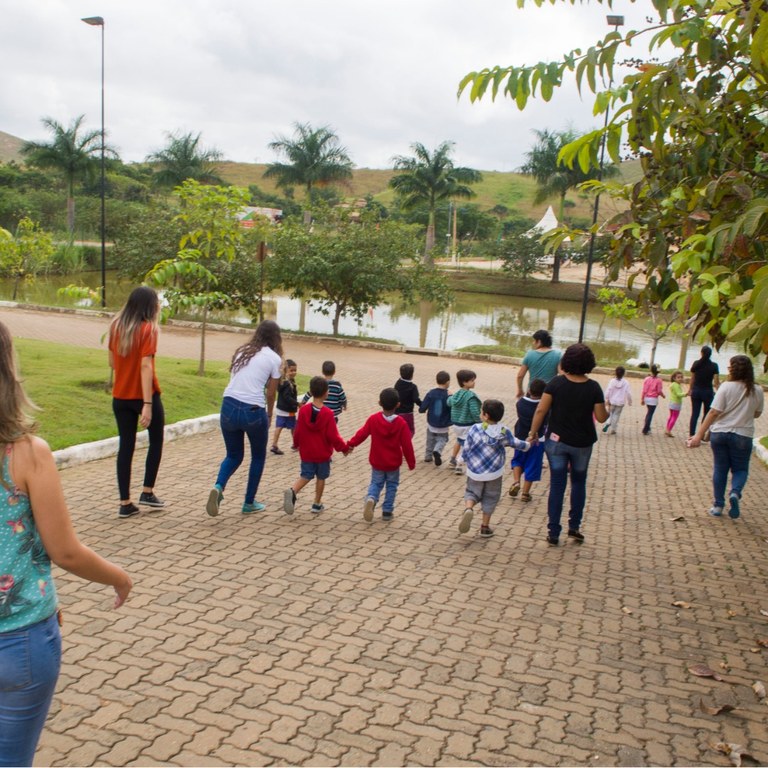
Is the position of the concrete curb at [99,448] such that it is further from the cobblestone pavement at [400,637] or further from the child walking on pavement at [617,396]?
the child walking on pavement at [617,396]

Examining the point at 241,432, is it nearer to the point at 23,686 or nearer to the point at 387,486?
the point at 387,486

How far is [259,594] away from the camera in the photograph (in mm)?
4824

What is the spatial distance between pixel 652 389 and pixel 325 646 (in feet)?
31.9

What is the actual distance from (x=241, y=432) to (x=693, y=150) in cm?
386

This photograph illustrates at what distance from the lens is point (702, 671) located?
4344 millimetres

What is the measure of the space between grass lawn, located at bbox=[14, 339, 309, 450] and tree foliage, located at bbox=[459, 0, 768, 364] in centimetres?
525

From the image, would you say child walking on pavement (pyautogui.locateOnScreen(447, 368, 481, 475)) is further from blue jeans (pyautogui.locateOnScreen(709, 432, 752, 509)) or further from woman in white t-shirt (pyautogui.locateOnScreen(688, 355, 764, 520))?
blue jeans (pyautogui.locateOnScreen(709, 432, 752, 509))

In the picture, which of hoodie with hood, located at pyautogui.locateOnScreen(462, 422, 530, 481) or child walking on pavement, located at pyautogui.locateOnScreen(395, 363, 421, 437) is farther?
child walking on pavement, located at pyautogui.locateOnScreen(395, 363, 421, 437)

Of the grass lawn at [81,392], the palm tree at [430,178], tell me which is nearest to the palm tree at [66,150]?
the palm tree at [430,178]

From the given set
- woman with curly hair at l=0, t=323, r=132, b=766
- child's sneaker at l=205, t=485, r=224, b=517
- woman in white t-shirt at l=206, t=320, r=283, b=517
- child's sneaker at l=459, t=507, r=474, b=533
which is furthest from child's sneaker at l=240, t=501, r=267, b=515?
woman with curly hair at l=0, t=323, r=132, b=766

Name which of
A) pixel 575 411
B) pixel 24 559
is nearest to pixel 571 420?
pixel 575 411

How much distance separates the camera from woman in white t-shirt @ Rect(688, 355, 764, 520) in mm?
7348

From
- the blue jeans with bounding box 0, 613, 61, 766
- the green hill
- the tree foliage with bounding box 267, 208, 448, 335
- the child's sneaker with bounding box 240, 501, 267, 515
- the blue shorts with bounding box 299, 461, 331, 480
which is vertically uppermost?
the green hill

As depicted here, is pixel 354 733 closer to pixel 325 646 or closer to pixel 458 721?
pixel 458 721
